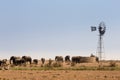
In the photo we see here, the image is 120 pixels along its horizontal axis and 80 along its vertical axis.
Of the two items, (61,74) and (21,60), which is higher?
(21,60)

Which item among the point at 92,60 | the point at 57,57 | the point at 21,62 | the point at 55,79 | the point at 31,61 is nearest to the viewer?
the point at 55,79

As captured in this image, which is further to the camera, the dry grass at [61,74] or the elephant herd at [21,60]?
the elephant herd at [21,60]

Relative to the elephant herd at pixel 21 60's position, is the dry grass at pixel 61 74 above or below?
below

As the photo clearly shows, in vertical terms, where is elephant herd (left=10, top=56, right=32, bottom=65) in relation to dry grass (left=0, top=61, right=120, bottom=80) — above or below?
above

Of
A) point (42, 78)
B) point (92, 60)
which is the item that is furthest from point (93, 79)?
point (92, 60)

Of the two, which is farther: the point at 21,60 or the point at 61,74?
the point at 21,60

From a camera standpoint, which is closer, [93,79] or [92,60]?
[93,79]

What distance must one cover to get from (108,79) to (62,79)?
413 cm

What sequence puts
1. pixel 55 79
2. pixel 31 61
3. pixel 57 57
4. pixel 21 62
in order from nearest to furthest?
pixel 55 79 < pixel 21 62 < pixel 31 61 < pixel 57 57

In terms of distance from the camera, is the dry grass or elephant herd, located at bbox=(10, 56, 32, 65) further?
elephant herd, located at bbox=(10, 56, 32, 65)

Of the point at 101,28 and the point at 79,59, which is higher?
the point at 101,28

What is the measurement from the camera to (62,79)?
39625mm

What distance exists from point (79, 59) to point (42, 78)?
5065cm

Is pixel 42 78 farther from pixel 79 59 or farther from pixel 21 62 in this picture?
pixel 79 59
